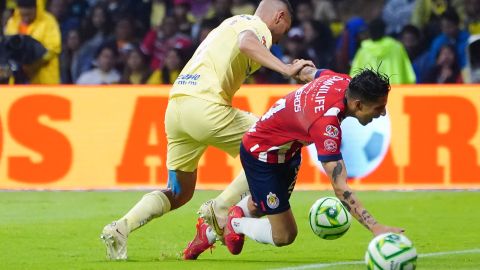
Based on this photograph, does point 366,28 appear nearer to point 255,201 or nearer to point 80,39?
point 80,39

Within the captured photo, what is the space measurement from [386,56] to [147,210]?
32.1 feet

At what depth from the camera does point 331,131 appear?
30.3 ft

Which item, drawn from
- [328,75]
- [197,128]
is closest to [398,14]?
[197,128]

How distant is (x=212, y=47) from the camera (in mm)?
11016

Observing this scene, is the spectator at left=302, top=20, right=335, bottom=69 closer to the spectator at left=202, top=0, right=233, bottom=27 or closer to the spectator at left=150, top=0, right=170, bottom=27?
the spectator at left=202, top=0, right=233, bottom=27

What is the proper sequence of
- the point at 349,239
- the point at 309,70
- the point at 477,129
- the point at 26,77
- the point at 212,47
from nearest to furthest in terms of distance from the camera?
the point at 309,70 < the point at 212,47 < the point at 349,239 < the point at 477,129 < the point at 26,77

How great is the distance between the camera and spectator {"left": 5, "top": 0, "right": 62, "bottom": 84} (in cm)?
1928

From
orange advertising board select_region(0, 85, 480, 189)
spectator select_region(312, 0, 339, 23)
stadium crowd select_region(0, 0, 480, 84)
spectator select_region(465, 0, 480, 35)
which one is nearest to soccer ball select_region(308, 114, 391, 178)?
orange advertising board select_region(0, 85, 480, 189)

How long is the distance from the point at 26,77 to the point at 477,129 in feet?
21.1

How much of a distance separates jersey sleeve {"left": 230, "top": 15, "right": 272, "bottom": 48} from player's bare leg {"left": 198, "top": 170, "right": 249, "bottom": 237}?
1.07 meters

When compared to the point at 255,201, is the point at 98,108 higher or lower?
lower

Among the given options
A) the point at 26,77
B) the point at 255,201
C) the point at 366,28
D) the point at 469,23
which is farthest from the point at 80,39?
the point at 255,201

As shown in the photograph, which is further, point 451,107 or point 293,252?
point 451,107

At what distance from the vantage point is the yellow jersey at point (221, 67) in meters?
10.9
